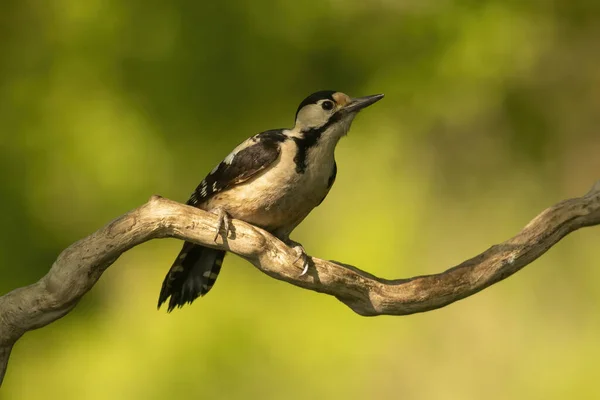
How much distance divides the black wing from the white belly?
2cm

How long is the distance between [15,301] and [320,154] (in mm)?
768

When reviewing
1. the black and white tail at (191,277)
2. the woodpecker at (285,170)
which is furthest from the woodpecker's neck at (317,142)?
the black and white tail at (191,277)

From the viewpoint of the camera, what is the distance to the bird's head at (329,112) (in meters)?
2.02

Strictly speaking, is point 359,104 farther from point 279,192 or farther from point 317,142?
point 279,192

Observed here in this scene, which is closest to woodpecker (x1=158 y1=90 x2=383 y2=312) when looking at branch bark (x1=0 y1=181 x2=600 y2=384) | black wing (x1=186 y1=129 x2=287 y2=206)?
black wing (x1=186 y1=129 x2=287 y2=206)

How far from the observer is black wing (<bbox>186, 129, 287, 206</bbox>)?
198 centimetres

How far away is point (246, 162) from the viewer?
1.99 m

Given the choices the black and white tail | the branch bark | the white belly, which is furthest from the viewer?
the black and white tail

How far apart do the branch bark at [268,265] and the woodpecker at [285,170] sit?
105mm

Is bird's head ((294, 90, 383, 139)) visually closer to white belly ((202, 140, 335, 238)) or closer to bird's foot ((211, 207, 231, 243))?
white belly ((202, 140, 335, 238))

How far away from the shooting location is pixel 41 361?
3475mm

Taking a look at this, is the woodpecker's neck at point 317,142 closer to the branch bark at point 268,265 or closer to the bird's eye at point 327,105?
the bird's eye at point 327,105

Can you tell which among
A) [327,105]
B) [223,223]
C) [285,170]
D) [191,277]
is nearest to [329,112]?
[327,105]

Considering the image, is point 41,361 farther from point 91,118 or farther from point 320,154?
point 320,154
